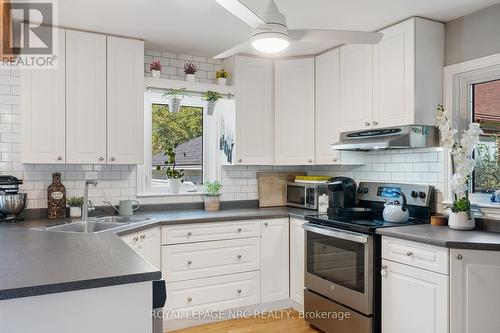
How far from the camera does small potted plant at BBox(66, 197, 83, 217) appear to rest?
125 inches

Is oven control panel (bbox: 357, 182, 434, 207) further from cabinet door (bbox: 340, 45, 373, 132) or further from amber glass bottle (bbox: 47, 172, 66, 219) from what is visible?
amber glass bottle (bbox: 47, 172, 66, 219)

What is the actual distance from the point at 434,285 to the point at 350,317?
2.37 ft

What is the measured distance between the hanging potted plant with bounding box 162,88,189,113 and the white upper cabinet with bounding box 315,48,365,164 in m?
1.29

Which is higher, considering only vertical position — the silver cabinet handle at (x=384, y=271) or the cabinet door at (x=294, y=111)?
the cabinet door at (x=294, y=111)

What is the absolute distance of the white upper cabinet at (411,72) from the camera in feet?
9.32

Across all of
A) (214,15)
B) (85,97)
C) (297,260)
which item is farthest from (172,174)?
(214,15)

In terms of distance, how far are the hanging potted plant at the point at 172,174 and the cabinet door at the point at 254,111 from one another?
0.59m

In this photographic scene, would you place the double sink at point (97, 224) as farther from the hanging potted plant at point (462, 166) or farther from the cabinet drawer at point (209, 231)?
the hanging potted plant at point (462, 166)

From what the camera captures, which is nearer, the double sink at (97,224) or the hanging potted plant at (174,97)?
the double sink at (97,224)

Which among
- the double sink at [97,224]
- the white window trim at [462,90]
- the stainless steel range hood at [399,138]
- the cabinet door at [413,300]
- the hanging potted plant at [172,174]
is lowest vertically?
the cabinet door at [413,300]

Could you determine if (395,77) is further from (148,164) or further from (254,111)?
(148,164)

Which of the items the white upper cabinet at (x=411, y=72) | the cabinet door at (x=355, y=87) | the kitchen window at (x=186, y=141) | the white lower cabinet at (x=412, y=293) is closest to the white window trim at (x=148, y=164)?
the kitchen window at (x=186, y=141)

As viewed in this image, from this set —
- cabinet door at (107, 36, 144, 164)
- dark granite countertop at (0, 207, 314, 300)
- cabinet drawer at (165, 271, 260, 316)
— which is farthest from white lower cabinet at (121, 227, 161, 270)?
cabinet door at (107, 36, 144, 164)

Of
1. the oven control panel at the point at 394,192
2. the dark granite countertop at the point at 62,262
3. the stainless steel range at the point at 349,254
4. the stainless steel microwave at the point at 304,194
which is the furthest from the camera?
the stainless steel microwave at the point at 304,194
